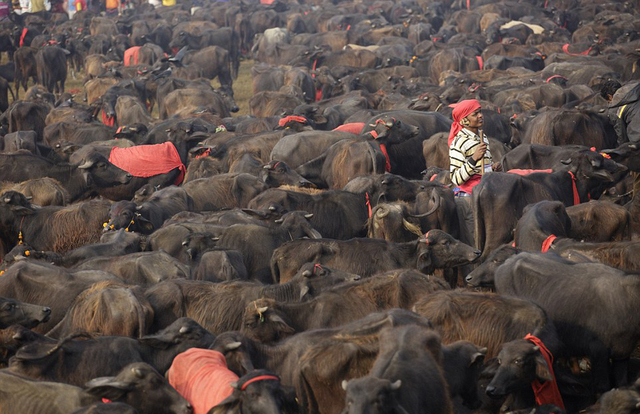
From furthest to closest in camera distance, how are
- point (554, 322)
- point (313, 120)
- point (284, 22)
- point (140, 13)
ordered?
1. point (140, 13)
2. point (284, 22)
3. point (313, 120)
4. point (554, 322)

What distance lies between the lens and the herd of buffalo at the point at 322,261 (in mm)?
5715

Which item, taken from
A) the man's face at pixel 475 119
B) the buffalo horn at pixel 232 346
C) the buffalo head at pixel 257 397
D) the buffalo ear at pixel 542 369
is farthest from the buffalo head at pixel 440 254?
the buffalo head at pixel 257 397

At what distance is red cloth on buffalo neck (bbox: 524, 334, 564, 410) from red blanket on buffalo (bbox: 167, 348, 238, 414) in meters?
2.18

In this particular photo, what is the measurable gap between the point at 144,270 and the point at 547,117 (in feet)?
24.1

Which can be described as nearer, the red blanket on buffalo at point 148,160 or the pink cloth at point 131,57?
the red blanket on buffalo at point 148,160

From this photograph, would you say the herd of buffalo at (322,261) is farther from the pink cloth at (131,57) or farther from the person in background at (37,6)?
the person in background at (37,6)

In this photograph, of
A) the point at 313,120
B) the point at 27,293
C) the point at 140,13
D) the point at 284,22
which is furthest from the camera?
the point at 140,13

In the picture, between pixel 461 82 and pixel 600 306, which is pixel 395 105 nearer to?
pixel 461 82

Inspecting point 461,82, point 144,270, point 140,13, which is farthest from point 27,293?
point 140,13

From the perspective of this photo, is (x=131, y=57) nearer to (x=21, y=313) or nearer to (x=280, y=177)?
(x=280, y=177)

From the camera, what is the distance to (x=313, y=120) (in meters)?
15.8

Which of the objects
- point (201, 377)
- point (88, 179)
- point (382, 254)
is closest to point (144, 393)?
point (201, 377)

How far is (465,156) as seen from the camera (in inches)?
379

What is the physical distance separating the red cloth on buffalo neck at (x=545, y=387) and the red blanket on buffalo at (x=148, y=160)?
25.4 ft
